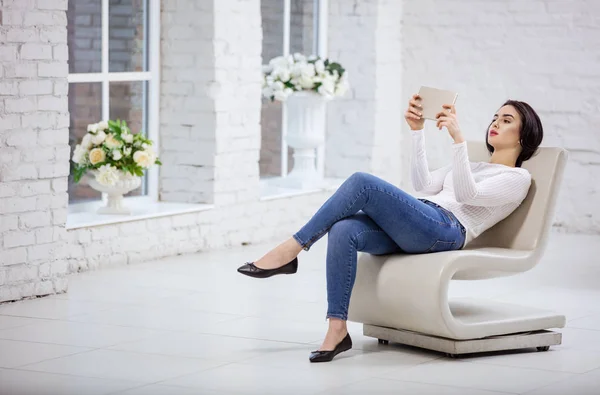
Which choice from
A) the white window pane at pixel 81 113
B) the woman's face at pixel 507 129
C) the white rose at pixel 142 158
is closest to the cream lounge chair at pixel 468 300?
the woman's face at pixel 507 129

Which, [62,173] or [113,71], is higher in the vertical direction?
[113,71]

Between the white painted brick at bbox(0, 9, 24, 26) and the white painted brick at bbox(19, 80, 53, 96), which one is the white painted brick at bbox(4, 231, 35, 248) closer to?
the white painted brick at bbox(19, 80, 53, 96)

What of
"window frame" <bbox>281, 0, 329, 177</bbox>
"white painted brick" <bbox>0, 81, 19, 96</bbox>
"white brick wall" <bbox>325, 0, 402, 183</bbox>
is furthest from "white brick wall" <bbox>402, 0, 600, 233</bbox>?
"white painted brick" <bbox>0, 81, 19, 96</bbox>

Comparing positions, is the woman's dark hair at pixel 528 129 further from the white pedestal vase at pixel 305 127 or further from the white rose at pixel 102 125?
the white pedestal vase at pixel 305 127

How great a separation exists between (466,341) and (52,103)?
89.4 inches

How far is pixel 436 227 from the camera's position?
4273mm

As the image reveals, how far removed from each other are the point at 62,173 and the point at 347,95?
3432mm

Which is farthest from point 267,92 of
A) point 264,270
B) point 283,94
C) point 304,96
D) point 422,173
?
point 264,270

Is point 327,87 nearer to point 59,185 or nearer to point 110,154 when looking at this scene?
point 110,154

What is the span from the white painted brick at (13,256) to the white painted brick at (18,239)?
0.02 meters

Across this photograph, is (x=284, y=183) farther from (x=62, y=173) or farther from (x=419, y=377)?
(x=419, y=377)

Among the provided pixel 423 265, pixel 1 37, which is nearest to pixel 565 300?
pixel 423 265

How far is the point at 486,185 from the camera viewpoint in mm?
4344

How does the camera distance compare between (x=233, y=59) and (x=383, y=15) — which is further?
(x=383, y=15)
